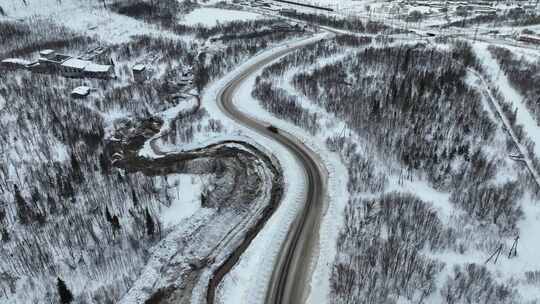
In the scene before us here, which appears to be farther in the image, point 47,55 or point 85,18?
point 85,18

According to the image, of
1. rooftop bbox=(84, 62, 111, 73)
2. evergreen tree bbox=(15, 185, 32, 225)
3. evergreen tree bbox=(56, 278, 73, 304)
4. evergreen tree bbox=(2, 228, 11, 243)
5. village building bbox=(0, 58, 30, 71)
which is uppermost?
rooftop bbox=(84, 62, 111, 73)

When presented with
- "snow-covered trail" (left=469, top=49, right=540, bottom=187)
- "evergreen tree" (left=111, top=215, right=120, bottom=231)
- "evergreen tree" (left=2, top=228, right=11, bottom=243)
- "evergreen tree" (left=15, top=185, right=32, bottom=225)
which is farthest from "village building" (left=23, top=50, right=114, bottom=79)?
"snow-covered trail" (left=469, top=49, right=540, bottom=187)

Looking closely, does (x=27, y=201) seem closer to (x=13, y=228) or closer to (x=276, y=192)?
(x=13, y=228)

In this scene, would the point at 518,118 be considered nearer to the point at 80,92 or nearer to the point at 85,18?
the point at 80,92

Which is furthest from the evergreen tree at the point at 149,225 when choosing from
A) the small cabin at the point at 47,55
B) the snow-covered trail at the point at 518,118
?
the small cabin at the point at 47,55

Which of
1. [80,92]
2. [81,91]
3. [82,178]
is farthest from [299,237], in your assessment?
[81,91]

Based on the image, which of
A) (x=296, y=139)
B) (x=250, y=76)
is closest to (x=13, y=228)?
(x=296, y=139)

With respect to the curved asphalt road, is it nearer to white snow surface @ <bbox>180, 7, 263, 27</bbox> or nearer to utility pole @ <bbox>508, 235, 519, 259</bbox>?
utility pole @ <bbox>508, 235, 519, 259</bbox>
